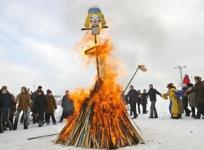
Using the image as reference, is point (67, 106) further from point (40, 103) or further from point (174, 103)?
point (174, 103)

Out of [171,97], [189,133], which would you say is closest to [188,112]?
[171,97]

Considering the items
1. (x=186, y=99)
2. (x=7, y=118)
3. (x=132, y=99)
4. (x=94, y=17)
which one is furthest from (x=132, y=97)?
(x=94, y=17)

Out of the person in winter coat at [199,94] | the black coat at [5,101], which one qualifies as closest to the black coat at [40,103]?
the black coat at [5,101]

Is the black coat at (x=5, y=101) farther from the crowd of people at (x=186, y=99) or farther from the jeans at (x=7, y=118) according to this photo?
the crowd of people at (x=186, y=99)

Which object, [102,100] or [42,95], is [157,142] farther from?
[42,95]

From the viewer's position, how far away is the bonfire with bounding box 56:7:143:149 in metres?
11.5

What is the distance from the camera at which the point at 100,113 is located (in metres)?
11.7

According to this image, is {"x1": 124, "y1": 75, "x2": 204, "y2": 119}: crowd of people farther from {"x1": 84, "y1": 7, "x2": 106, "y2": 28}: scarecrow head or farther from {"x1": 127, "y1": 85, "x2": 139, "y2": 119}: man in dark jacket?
{"x1": 84, "y1": 7, "x2": 106, "y2": 28}: scarecrow head

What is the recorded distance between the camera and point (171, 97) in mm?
20781

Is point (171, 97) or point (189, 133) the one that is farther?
point (171, 97)

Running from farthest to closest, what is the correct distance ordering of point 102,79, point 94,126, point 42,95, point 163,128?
1. point 42,95
2. point 163,128
3. point 102,79
4. point 94,126

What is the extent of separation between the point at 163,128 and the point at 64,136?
4294 millimetres

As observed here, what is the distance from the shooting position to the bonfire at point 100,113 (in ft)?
37.6

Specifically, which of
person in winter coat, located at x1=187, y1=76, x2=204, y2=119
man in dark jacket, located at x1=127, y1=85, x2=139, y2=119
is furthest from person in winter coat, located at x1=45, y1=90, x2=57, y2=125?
person in winter coat, located at x1=187, y1=76, x2=204, y2=119
